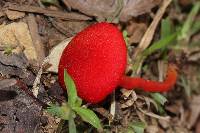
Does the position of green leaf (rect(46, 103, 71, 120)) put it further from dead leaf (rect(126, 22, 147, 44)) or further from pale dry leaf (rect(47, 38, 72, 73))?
dead leaf (rect(126, 22, 147, 44))

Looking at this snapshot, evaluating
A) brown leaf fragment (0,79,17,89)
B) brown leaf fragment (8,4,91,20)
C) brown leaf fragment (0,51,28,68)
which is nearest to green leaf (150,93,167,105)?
brown leaf fragment (8,4,91,20)

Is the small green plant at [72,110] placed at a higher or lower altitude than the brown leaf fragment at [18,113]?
higher

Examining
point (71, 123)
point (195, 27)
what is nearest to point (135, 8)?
point (195, 27)

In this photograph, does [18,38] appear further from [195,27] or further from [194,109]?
[194,109]

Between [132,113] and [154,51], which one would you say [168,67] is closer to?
[154,51]

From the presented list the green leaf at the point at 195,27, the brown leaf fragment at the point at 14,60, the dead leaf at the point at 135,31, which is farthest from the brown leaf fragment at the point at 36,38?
the green leaf at the point at 195,27

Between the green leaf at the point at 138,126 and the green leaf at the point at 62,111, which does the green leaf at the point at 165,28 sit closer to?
the green leaf at the point at 138,126
